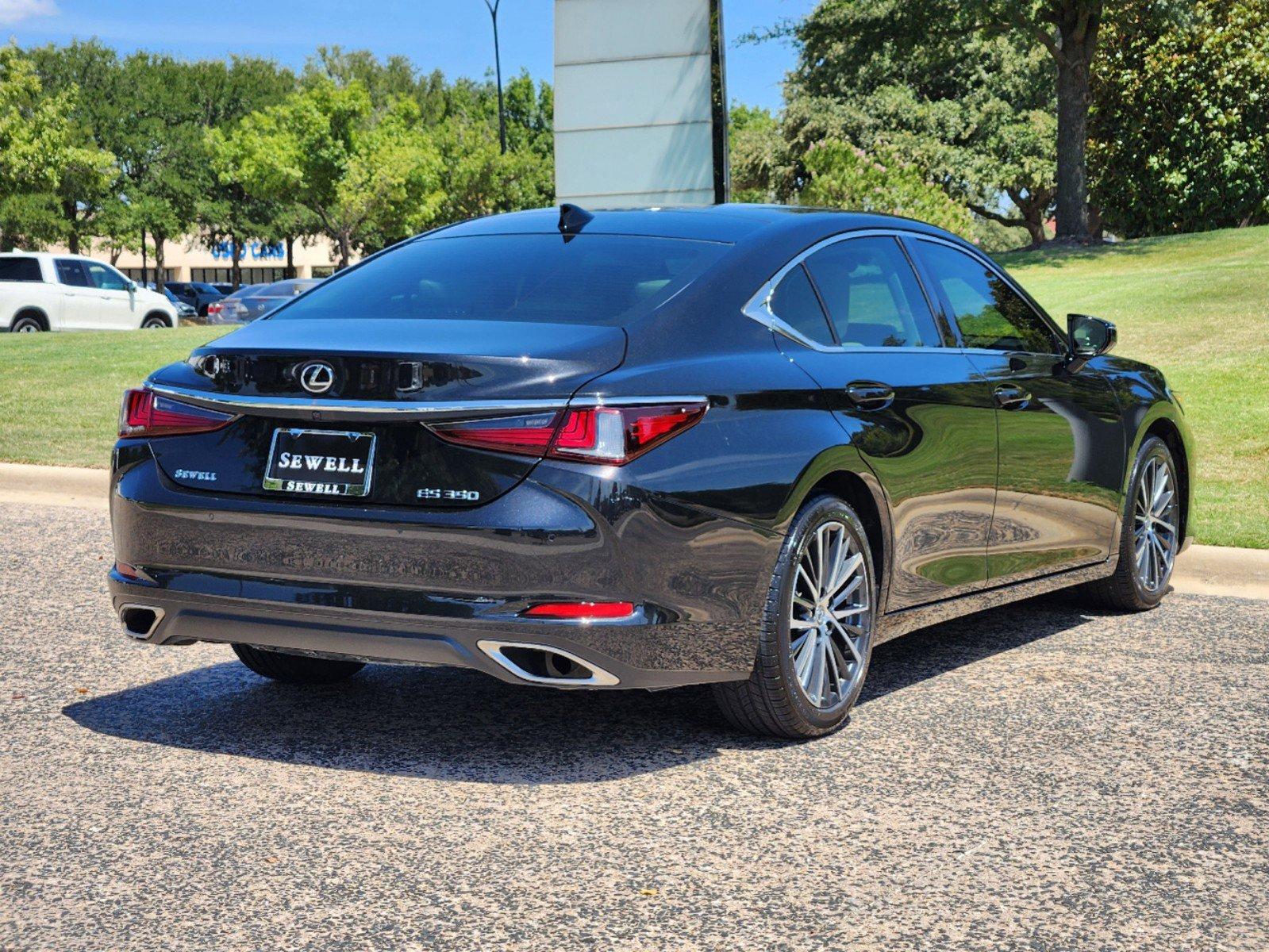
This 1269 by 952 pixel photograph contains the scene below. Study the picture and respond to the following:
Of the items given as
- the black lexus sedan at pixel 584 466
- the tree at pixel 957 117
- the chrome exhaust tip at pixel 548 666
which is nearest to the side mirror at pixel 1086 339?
the black lexus sedan at pixel 584 466

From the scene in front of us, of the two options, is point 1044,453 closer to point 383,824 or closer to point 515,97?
point 383,824

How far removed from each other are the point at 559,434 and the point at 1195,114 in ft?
106

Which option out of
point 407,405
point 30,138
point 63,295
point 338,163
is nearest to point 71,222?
point 338,163

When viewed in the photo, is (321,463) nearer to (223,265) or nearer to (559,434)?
(559,434)

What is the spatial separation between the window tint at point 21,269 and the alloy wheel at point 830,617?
2624cm

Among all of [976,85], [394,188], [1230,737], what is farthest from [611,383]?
[394,188]

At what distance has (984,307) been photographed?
635cm

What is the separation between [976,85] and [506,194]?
2135cm

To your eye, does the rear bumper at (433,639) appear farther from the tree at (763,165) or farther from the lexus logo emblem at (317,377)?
the tree at (763,165)

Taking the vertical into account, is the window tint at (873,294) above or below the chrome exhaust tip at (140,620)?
above

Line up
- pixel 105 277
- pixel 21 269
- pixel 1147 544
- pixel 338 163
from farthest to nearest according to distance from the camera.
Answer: pixel 338 163 < pixel 105 277 < pixel 21 269 < pixel 1147 544

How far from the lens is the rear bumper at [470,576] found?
14.0ft

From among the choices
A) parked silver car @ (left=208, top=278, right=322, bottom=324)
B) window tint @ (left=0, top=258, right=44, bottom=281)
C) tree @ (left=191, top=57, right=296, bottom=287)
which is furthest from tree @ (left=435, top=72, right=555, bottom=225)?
window tint @ (left=0, top=258, right=44, bottom=281)

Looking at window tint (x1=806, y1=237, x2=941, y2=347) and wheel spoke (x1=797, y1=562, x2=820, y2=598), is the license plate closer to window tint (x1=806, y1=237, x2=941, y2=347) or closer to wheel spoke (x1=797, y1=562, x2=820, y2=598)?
wheel spoke (x1=797, y1=562, x2=820, y2=598)
